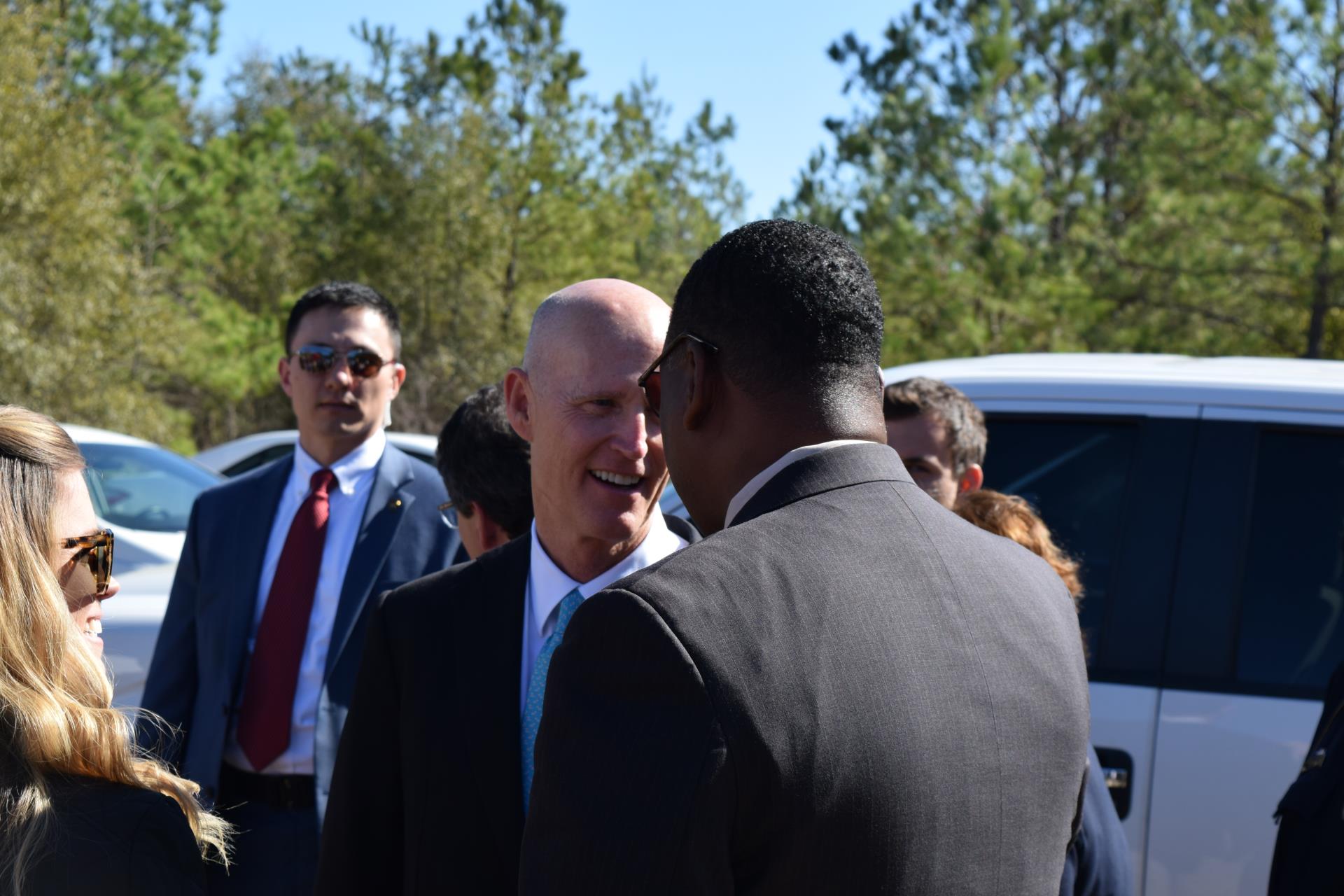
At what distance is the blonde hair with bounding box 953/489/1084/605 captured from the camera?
9.75 feet

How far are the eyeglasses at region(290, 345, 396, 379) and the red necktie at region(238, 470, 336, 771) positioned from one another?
1.49ft

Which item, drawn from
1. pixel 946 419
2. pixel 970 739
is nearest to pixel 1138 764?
pixel 946 419

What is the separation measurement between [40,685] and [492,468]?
1334 millimetres

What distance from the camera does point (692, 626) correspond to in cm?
141

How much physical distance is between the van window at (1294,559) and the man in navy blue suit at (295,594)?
2276mm

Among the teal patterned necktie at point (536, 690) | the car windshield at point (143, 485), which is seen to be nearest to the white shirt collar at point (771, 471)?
the teal patterned necktie at point (536, 690)

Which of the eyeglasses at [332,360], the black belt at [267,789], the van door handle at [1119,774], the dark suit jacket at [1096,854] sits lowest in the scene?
the black belt at [267,789]

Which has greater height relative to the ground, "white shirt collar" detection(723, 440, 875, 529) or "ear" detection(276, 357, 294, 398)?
"white shirt collar" detection(723, 440, 875, 529)

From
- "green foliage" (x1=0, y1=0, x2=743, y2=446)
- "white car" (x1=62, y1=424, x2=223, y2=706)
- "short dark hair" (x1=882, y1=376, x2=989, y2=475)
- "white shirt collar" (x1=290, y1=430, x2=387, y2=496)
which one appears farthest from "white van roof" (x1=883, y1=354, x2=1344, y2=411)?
"green foliage" (x1=0, y1=0, x2=743, y2=446)

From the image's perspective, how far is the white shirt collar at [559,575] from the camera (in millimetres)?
2527

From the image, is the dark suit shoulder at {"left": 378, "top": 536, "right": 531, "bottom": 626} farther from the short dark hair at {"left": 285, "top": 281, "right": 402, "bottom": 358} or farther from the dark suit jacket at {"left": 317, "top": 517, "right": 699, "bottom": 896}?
the short dark hair at {"left": 285, "top": 281, "right": 402, "bottom": 358}

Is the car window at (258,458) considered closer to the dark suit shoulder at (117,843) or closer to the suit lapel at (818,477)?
the dark suit shoulder at (117,843)

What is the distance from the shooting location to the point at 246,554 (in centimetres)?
374

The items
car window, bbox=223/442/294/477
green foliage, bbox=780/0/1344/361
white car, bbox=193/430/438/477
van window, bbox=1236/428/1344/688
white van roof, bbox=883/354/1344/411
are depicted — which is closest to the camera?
van window, bbox=1236/428/1344/688
